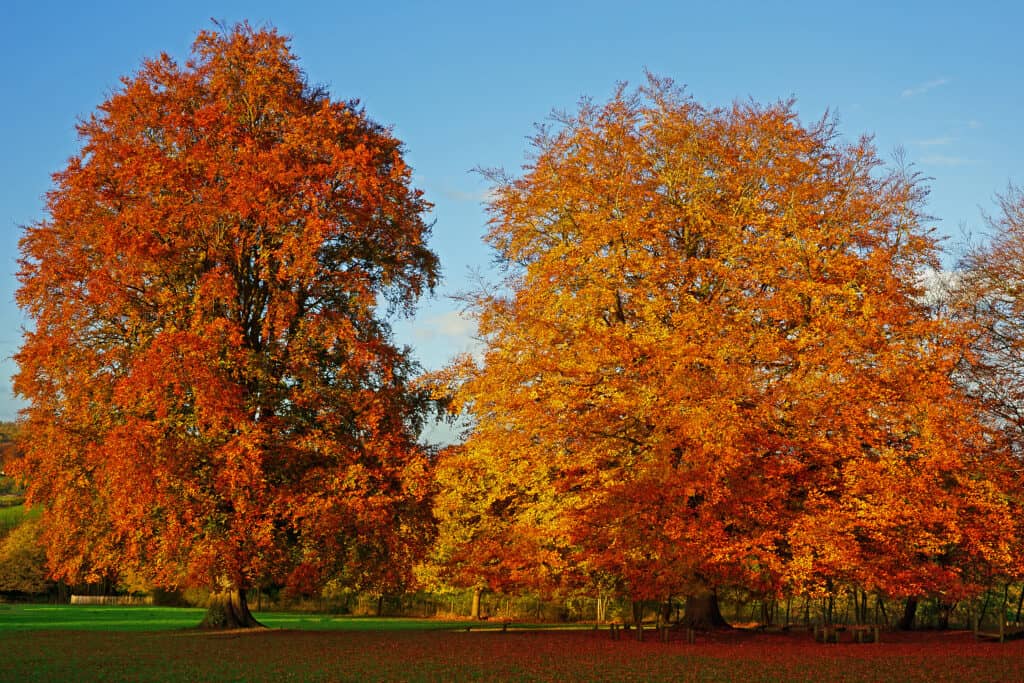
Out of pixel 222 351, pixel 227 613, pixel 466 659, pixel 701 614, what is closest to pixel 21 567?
pixel 227 613

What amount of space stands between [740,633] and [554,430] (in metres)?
10.8

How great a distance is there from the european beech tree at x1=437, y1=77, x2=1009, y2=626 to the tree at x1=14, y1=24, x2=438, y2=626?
366 centimetres

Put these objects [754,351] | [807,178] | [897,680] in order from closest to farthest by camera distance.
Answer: [897,680]
[754,351]
[807,178]

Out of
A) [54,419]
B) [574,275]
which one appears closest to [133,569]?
[54,419]

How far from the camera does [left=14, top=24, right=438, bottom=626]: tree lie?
29062 mm

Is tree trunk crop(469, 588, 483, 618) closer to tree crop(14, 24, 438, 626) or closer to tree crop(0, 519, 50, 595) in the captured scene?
tree crop(14, 24, 438, 626)

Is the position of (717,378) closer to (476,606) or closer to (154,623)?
(154,623)

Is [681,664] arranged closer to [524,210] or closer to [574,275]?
[574,275]

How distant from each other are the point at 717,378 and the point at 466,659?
11077 millimetres

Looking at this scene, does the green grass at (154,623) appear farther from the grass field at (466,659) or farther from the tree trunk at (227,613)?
the grass field at (466,659)

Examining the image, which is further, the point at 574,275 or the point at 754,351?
the point at 574,275

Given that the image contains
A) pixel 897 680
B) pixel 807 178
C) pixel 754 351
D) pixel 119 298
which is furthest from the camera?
pixel 807 178

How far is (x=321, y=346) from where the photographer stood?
31641 mm

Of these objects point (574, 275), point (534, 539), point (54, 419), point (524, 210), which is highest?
point (524, 210)
